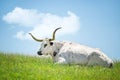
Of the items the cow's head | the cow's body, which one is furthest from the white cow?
the cow's head

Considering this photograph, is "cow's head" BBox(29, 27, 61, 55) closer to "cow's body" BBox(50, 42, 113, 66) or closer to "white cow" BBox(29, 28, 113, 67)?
"white cow" BBox(29, 28, 113, 67)

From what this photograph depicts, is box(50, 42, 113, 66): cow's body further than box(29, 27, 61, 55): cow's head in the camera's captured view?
No

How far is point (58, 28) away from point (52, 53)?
5.31ft

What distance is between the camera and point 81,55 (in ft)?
53.7

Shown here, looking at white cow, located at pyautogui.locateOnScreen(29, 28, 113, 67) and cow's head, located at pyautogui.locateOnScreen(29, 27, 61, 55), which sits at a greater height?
cow's head, located at pyautogui.locateOnScreen(29, 27, 61, 55)

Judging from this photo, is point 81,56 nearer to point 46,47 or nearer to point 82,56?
point 82,56

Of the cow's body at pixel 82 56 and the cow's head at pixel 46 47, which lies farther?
the cow's head at pixel 46 47

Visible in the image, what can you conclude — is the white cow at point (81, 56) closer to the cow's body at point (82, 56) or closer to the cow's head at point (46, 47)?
the cow's body at point (82, 56)

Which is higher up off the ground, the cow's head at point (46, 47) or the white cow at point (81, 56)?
the cow's head at point (46, 47)

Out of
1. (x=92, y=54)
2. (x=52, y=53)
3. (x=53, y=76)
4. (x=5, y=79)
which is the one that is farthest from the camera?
(x=52, y=53)

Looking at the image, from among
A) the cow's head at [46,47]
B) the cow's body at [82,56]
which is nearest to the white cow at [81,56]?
the cow's body at [82,56]

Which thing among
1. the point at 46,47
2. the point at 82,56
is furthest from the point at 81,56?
the point at 46,47

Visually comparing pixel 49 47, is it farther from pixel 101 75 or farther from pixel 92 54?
pixel 101 75

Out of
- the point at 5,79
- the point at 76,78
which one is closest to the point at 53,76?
the point at 76,78
